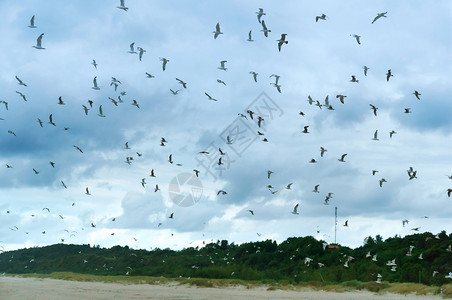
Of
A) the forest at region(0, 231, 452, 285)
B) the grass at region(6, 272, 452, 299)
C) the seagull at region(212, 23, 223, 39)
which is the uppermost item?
the seagull at region(212, 23, 223, 39)

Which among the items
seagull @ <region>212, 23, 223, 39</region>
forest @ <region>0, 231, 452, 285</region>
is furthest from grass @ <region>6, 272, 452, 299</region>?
seagull @ <region>212, 23, 223, 39</region>

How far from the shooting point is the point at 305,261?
6775 centimetres

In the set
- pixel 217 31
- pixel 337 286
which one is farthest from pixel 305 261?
pixel 217 31

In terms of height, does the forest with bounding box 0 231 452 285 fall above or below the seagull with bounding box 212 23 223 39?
below

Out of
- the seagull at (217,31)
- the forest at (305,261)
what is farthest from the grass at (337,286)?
the seagull at (217,31)

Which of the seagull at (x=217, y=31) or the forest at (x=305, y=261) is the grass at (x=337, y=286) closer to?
the forest at (x=305, y=261)

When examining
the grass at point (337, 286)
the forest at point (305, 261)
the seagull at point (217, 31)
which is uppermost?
the seagull at point (217, 31)

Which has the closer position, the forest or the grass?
the grass

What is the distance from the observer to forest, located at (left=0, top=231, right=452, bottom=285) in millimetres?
54594

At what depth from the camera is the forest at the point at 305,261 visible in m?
54.6

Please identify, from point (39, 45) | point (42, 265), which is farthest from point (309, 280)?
point (42, 265)

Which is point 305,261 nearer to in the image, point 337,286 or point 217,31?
point 337,286

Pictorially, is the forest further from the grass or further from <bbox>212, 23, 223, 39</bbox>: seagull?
<bbox>212, 23, 223, 39</bbox>: seagull

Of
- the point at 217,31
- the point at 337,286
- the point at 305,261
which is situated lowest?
the point at 337,286
